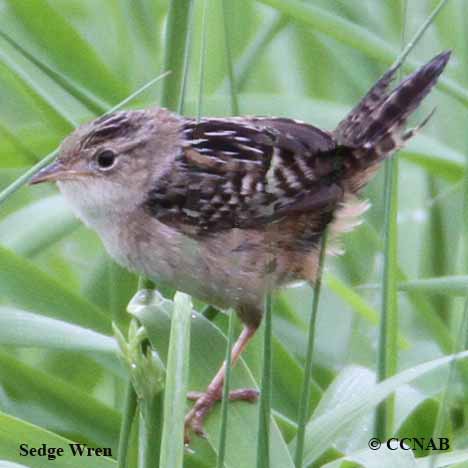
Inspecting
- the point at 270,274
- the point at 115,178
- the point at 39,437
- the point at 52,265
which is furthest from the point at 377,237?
the point at 39,437

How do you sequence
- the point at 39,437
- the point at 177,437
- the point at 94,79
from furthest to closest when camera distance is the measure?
the point at 94,79 < the point at 39,437 < the point at 177,437

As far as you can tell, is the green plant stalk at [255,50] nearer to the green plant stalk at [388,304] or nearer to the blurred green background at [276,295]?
the blurred green background at [276,295]

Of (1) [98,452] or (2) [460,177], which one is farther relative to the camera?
(2) [460,177]

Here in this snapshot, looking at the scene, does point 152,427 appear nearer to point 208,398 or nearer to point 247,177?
point 208,398

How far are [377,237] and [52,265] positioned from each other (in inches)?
40.5

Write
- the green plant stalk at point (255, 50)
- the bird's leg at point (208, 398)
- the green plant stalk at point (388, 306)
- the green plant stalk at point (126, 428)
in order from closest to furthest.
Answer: the green plant stalk at point (126, 428), the green plant stalk at point (388, 306), the bird's leg at point (208, 398), the green plant stalk at point (255, 50)

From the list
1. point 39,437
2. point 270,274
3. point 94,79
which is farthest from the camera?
point 94,79

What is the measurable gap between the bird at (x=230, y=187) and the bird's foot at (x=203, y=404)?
0.10 metres

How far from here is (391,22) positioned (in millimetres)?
3664

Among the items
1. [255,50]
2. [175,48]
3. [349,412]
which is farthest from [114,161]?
[349,412]

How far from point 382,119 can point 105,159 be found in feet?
2.07

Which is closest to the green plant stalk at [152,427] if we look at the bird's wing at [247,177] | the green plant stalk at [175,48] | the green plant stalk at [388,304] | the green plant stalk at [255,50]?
the green plant stalk at [388,304]

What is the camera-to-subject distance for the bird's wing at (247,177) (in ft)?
8.66

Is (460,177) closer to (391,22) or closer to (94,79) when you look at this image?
(391,22)
